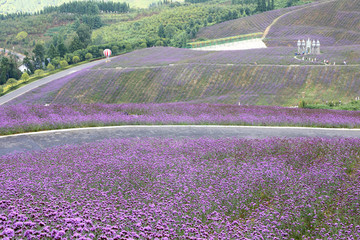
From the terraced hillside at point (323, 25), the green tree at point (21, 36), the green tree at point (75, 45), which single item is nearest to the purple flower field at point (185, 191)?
the terraced hillside at point (323, 25)

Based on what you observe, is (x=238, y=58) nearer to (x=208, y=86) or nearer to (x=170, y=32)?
(x=208, y=86)

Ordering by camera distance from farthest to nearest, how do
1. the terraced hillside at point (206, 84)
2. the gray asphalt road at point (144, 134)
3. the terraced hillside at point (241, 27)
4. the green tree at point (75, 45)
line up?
the terraced hillside at point (241, 27), the green tree at point (75, 45), the terraced hillside at point (206, 84), the gray asphalt road at point (144, 134)

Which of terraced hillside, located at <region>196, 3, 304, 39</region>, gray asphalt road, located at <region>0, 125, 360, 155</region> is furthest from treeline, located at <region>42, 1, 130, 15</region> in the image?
gray asphalt road, located at <region>0, 125, 360, 155</region>

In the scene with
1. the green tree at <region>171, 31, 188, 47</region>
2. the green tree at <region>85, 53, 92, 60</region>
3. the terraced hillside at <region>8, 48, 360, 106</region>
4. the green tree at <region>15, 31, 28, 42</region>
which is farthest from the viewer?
the green tree at <region>15, 31, 28, 42</region>

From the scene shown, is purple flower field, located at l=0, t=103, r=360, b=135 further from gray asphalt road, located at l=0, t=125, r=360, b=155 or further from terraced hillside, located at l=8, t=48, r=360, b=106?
terraced hillside, located at l=8, t=48, r=360, b=106

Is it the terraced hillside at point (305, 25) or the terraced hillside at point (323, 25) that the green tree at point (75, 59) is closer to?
the terraced hillside at point (305, 25)

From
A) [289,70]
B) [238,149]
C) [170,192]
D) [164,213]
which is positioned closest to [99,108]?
[238,149]
